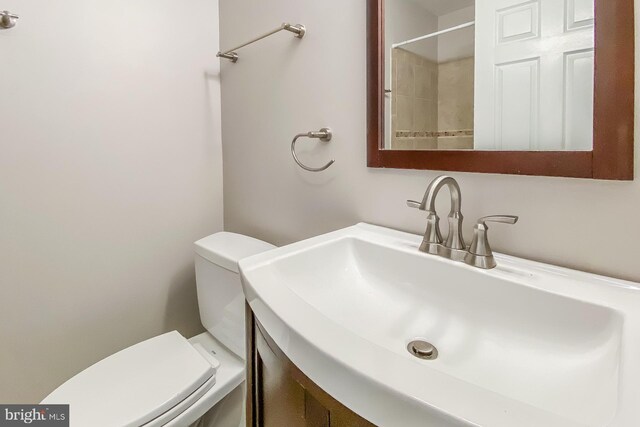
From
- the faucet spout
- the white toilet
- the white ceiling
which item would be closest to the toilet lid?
the white toilet

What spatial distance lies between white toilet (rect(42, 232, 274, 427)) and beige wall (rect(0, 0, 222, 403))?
30 centimetres

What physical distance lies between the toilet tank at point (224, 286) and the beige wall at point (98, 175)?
1.07 ft

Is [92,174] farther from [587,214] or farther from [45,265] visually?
[587,214]

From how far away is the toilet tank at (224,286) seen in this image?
3.67 feet

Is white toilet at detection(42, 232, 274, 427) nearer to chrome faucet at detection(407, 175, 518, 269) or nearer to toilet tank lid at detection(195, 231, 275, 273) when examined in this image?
toilet tank lid at detection(195, 231, 275, 273)

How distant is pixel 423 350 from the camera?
0.58 m

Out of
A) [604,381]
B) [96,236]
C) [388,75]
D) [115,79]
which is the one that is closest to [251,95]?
[115,79]

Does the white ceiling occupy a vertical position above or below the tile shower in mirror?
above

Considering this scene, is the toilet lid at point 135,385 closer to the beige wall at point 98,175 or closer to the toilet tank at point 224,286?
the toilet tank at point 224,286

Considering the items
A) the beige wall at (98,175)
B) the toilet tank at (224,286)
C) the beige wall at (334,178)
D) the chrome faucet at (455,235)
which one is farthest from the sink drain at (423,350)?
the beige wall at (98,175)

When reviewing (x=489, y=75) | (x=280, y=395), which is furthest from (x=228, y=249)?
(x=489, y=75)

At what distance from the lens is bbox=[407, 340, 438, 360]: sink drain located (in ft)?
1.86

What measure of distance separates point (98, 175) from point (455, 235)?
1.33 metres

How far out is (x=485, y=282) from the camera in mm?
623
